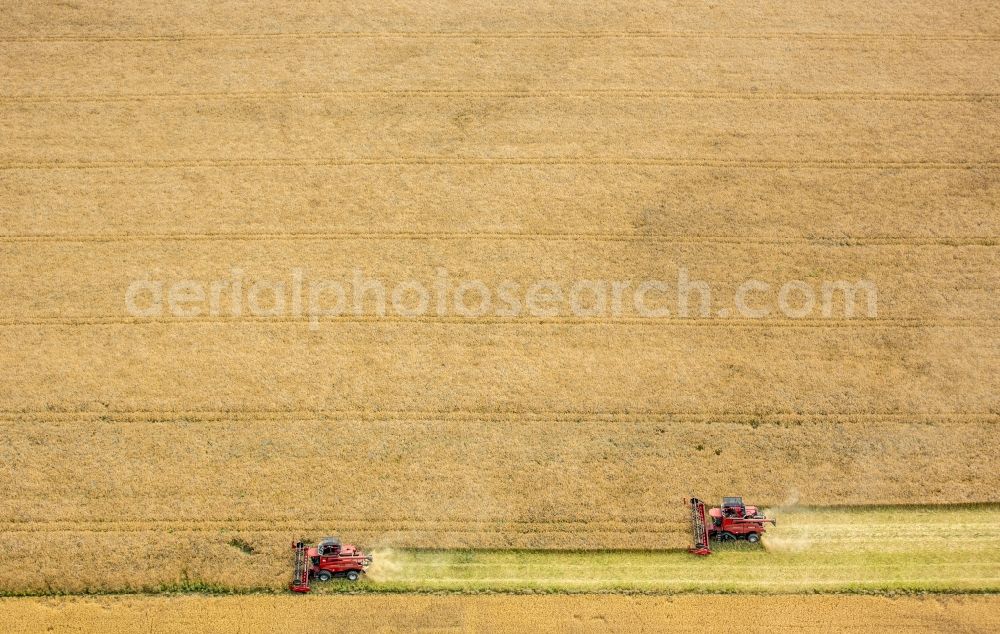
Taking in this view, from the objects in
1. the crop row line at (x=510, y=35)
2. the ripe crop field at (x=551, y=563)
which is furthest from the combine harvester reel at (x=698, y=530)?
the crop row line at (x=510, y=35)

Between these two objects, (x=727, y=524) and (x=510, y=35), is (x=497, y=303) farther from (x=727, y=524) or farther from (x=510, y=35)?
(x=510, y=35)

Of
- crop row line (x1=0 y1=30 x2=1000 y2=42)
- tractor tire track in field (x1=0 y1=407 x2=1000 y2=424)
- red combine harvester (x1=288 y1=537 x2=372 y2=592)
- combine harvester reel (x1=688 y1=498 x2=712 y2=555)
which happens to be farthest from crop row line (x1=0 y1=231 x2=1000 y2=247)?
red combine harvester (x1=288 y1=537 x2=372 y2=592)

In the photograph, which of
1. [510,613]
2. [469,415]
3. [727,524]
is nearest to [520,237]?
[469,415]

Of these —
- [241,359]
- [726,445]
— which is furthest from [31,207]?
[726,445]

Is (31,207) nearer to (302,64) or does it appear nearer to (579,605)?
(302,64)

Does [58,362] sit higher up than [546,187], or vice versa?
[546,187]

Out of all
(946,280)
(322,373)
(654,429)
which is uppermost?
(946,280)
